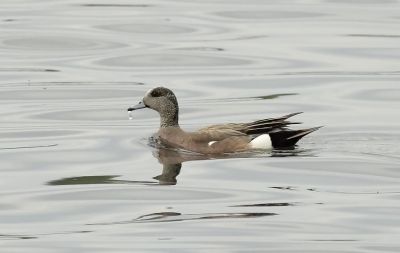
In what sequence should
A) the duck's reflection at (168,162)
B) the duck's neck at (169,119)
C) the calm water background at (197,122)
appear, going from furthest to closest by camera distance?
the duck's neck at (169,119) < the duck's reflection at (168,162) < the calm water background at (197,122)

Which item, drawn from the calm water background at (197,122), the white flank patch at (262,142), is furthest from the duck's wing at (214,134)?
the calm water background at (197,122)

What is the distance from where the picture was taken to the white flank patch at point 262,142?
16750 millimetres

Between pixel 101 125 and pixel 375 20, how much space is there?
9.36 meters

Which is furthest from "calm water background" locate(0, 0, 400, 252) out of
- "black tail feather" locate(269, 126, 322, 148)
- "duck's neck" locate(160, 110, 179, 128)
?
"duck's neck" locate(160, 110, 179, 128)

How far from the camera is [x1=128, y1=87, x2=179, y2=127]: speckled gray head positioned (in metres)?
17.6

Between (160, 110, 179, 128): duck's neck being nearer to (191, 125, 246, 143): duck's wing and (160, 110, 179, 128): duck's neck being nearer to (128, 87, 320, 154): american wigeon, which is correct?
(128, 87, 320, 154): american wigeon

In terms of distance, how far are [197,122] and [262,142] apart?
243 centimetres

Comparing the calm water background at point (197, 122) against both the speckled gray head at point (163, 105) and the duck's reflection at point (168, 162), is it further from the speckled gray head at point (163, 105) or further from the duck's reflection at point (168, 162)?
the speckled gray head at point (163, 105)

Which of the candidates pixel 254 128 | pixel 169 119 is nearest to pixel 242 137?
pixel 254 128

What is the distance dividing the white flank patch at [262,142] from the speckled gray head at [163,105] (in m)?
1.15

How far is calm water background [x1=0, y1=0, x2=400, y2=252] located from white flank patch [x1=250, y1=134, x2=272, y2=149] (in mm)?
237

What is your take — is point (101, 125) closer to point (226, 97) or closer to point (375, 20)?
point (226, 97)

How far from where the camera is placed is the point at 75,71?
22.9 meters

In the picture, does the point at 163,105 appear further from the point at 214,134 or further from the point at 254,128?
the point at 254,128
